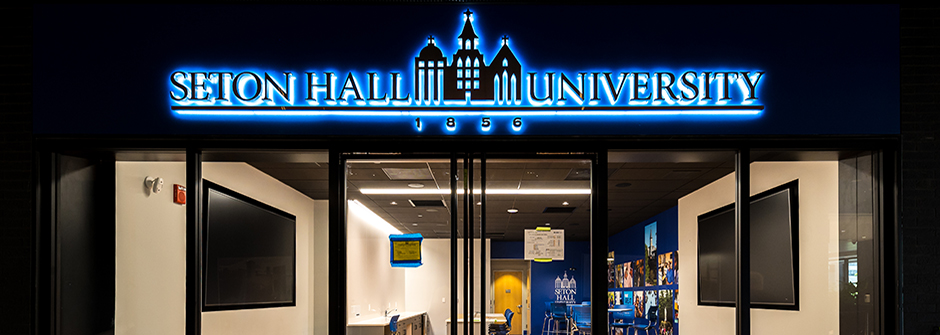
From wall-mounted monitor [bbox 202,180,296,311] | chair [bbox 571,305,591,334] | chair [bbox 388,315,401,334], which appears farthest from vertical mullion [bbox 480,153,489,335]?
wall-mounted monitor [bbox 202,180,296,311]

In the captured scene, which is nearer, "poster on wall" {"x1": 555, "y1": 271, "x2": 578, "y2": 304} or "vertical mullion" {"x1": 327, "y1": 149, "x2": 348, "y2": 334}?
"vertical mullion" {"x1": 327, "y1": 149, "x2": 348, "y2": 334}

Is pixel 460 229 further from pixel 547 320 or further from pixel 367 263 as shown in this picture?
pixel 547 320

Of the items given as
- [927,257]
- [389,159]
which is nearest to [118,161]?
[389,159]

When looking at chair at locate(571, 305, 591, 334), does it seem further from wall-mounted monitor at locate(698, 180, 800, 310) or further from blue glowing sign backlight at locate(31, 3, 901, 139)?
wall-mounted monitor at locate(698, 180, 800, 310)

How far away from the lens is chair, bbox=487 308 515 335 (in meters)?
5.14

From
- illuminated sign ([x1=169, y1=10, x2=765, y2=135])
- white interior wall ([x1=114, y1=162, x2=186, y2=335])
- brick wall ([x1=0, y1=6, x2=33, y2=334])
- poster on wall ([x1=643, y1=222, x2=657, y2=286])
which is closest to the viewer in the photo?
brick wall ([x1=0, y1=6, x2=33, y2=334])

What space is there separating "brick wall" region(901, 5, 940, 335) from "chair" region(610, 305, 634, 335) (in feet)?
22.5

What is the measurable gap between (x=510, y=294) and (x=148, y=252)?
3224 millimetres

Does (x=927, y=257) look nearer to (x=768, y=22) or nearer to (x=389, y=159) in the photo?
(x=768, y=22)

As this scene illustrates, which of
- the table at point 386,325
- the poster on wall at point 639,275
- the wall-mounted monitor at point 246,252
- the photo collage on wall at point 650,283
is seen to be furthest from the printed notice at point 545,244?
the poster on wall at point 639,275

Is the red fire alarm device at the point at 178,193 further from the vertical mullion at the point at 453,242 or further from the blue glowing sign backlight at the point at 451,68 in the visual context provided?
the vertical mullion at the point at 453,242

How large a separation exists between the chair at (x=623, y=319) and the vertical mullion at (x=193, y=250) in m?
8.11

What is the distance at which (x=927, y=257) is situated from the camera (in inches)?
186

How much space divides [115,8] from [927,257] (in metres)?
6.24
